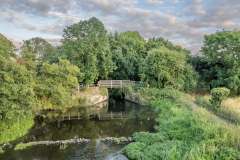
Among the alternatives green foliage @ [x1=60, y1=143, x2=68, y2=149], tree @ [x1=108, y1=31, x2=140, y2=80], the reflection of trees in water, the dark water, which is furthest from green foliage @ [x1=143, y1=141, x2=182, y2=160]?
tree @ [x1=108, y1=31, x2=140, y2=80]

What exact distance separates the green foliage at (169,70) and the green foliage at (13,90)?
1709 cm

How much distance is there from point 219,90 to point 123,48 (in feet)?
76.1

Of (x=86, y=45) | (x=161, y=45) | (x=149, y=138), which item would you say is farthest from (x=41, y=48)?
(x=149, y=138)

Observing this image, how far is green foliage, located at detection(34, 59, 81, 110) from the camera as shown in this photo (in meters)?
14.3

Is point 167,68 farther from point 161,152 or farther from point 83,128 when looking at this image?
point 161,152

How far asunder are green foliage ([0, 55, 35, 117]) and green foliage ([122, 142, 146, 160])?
7.10 m

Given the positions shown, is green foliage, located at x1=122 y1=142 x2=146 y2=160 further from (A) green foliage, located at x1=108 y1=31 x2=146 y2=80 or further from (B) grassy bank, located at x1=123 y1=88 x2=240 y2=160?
(A) green foliage, located at x1=108 y1=31 x2=146 y2=80

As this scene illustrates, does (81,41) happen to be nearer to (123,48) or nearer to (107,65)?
(107,65)

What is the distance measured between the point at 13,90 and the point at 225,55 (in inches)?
937

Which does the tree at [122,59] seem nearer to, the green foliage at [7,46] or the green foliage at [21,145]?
the green foliage at [7,46]

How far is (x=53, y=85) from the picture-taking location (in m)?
14.7

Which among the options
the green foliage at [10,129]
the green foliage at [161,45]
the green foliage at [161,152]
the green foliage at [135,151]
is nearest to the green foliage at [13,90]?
the green foliage at [10,129]

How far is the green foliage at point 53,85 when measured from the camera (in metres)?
14.3

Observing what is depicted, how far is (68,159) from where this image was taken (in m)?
8.39
